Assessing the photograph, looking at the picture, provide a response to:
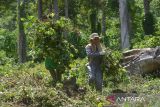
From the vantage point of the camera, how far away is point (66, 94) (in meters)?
11.4

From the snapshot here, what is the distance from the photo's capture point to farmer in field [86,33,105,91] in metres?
13.3

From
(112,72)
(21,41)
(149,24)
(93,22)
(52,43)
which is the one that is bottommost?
(93,22)

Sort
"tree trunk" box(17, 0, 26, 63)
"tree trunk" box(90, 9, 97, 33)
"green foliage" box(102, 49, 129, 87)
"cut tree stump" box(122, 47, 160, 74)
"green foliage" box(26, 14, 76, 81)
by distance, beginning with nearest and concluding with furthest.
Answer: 1. "green foliage" box(26, 14, 76, 81)
2. "green foliage" box(102, 49, 129, 87)
3. "cut tree stump" box(122, 47, 160, 74)
4. "tree trunk" box(17, 0, 26, 63)
5. "tree trunk" box(90, 9, 97, 33)

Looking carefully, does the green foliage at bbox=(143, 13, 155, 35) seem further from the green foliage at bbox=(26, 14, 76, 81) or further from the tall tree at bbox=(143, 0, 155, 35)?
the green foliage at bbox=(26, 14, 76, 81)

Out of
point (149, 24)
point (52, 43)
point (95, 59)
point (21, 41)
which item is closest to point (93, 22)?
point (149, 24)

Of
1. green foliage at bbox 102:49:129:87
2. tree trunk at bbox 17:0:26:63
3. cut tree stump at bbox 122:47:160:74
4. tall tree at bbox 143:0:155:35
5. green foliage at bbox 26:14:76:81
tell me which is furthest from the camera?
tall tree at bbox 143:0:155:35

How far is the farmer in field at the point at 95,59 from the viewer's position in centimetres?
1330

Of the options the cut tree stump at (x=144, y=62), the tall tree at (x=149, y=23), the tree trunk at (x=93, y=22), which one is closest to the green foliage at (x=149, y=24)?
the tall tree at (x=149, y=23)

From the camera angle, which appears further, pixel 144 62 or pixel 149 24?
pixel 149 24

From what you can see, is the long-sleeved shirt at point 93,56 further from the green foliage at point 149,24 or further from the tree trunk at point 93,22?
the tree trunk at point 93,22

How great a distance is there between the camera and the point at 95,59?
13.5 meters

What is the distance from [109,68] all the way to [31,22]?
103 inches

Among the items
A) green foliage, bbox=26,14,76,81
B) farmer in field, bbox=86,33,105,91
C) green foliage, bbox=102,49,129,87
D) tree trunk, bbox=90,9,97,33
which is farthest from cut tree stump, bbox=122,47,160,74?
tree trunk, bbox=90,9,97,33

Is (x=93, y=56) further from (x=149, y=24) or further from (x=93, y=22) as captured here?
(x=93, y=22)
